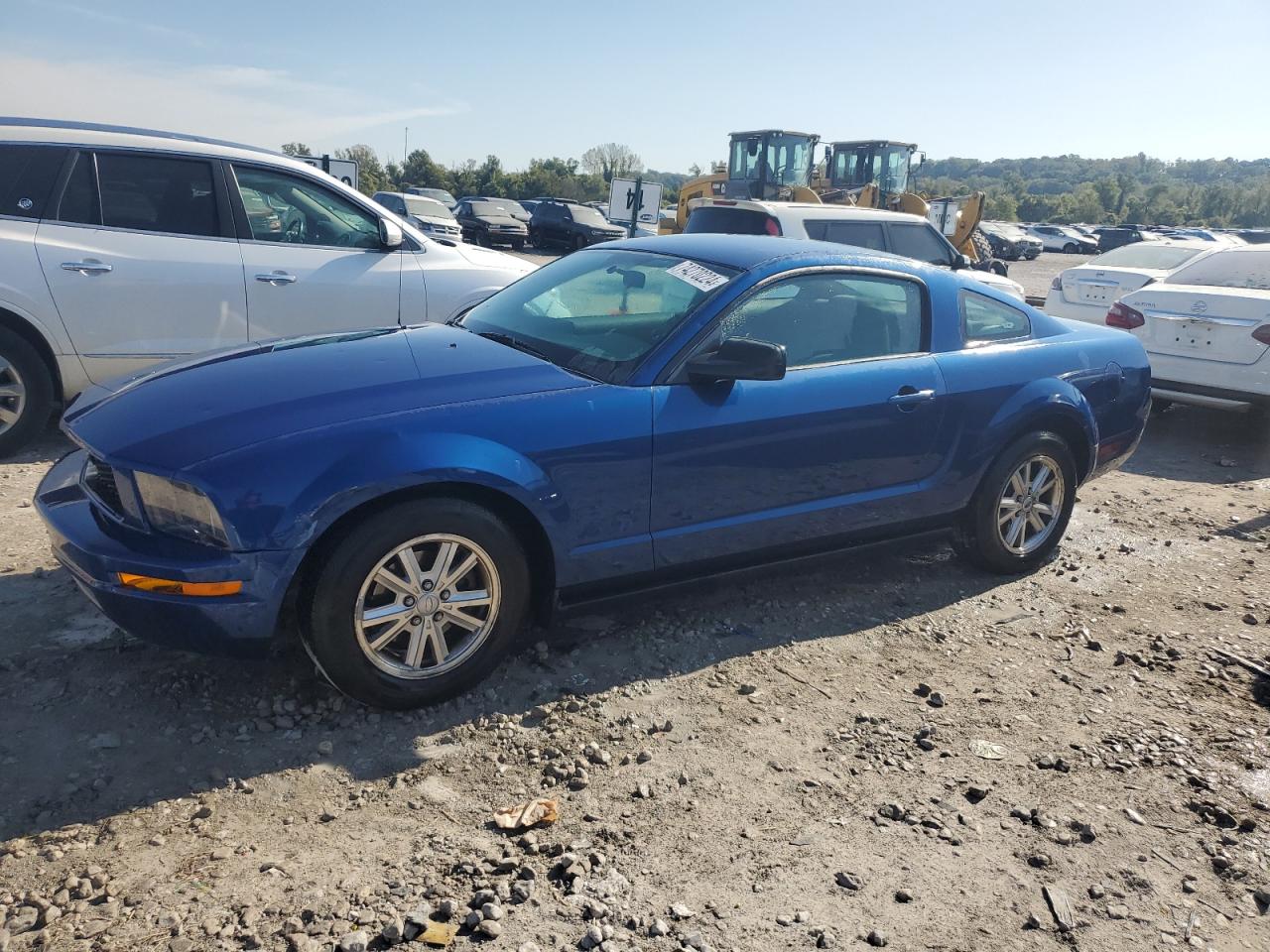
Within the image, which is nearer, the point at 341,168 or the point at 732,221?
the point at 732,221

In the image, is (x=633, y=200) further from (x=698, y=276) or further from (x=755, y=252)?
(x=698, y=276)

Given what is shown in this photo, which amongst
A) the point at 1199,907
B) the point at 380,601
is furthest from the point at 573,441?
the point at 1199,907

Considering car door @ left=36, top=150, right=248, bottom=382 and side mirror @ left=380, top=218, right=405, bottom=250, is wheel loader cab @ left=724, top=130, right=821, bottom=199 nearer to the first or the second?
side mirror @ left=380, top=218, right=405, bottom=250

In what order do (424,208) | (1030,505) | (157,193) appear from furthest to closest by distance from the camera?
1. (424,208)
2. (157,193)
3. (1030,505)

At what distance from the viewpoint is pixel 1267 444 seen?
8227mm

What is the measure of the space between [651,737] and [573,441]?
1048 millimetres

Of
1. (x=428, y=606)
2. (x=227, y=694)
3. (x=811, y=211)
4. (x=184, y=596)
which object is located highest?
(x=811, y=211)

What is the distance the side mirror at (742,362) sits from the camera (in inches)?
141

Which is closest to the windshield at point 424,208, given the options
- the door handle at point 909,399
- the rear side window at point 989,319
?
the rear side window at point 989,319

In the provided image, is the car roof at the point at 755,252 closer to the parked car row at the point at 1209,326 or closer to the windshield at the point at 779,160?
the parked car row at the point at 1209,326

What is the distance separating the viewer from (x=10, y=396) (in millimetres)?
5598

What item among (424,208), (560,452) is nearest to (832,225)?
(560,452)

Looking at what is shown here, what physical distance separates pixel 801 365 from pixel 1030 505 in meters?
1.65

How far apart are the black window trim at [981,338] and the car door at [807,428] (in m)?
0.24
